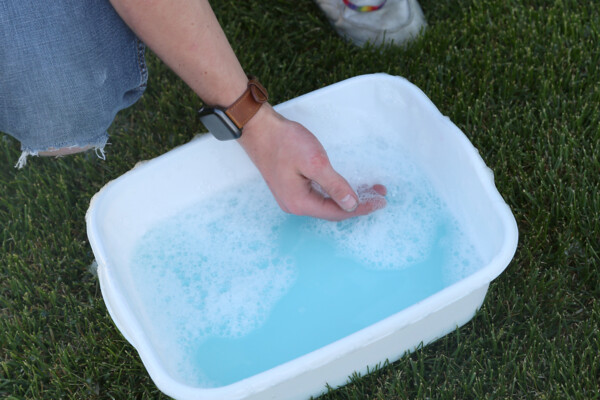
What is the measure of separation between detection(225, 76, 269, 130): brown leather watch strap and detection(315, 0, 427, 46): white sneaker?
650 mm

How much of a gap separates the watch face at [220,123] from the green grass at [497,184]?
44 centimetres

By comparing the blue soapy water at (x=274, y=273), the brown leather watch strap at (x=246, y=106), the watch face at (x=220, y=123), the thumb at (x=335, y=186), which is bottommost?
the blue soapy water at (x=274, y=273)

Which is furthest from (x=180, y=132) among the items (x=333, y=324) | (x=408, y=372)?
(x=408, y=372)

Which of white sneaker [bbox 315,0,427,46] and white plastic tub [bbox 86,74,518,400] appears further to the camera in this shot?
white sneaker [bbox 315,0,427,46]

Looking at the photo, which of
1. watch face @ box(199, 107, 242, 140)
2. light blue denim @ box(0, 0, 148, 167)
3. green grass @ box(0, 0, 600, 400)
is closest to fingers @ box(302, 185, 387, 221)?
watch face @ box(199, 107, 242, 140)

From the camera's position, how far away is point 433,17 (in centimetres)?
180

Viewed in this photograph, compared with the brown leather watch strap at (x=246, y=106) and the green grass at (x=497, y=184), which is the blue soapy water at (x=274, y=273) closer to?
the green grass at (x=497, y=184)

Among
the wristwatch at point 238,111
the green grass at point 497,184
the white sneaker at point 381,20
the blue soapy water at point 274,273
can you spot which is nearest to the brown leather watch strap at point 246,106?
the wristwatch at point 238,111

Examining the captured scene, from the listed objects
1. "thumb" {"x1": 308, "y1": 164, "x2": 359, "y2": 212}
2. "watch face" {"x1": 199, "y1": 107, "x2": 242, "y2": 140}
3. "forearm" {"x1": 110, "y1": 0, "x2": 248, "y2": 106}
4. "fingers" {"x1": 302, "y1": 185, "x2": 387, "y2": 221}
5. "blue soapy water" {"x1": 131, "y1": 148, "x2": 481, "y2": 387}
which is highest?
"forearm" {"x1": 110, "y1": 0, "x2": 248, "y2": 106}

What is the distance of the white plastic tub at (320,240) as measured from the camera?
1088 millimetres

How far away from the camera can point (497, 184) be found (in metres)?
1.47

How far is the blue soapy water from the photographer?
1256 mm

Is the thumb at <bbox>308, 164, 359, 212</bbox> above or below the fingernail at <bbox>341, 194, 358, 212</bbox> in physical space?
above

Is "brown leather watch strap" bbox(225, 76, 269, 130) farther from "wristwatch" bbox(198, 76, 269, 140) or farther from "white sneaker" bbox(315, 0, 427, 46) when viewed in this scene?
"white sneaker" bbox(315, 0, 427, 46)
